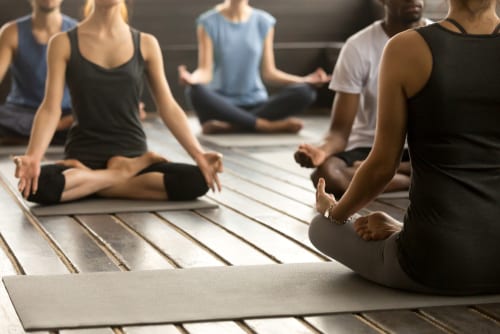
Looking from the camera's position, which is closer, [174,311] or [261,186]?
[174,311]

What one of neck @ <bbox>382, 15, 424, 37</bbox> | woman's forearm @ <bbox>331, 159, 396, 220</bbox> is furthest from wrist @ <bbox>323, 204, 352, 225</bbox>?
neck @ <bbox>382, 15, 424, 37</bbox>

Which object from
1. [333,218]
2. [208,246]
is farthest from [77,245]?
[333,218]

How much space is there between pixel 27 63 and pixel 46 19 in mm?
258

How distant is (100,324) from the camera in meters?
2.40

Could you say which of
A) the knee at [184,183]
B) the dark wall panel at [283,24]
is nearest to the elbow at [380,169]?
the knee at [184,183]

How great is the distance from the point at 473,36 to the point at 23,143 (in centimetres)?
376

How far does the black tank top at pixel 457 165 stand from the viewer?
2510mm

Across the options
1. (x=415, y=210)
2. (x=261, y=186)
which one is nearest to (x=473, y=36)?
(x=415, y=210)

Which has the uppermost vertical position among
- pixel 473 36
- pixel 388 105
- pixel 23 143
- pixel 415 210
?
pixel 473 36

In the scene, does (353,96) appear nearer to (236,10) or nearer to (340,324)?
(340,324)

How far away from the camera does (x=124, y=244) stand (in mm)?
3307

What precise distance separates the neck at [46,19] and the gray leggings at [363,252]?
3013 mm

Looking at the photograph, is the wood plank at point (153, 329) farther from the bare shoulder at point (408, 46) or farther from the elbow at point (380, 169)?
the bare shoulder at point (408, 46)

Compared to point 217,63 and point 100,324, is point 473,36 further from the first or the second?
point 217,63
